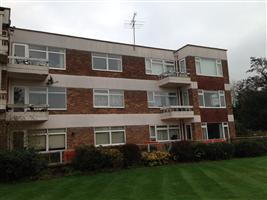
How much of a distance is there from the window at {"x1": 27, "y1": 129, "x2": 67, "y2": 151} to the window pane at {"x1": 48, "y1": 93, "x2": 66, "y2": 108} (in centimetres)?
172

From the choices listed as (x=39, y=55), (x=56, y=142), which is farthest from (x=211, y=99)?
(x=39, y=55)

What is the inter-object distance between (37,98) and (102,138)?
17.9ft

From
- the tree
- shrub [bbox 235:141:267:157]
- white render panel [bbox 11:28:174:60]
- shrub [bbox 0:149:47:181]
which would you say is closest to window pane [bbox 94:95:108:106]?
white render panel [bbox 11:28:174:60]

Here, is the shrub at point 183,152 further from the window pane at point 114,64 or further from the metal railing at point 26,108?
the metal railing at point 26,108

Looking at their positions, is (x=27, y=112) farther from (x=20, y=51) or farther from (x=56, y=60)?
(x=56, y=60)

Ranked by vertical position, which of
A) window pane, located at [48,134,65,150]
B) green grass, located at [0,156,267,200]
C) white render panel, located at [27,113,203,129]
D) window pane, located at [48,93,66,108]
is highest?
window pane, located at [48,93,66,108]

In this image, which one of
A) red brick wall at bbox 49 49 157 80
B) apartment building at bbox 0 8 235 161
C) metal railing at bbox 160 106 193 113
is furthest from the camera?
metal railing at bbox 160 106 193 113

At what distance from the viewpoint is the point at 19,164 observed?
45.6 feet

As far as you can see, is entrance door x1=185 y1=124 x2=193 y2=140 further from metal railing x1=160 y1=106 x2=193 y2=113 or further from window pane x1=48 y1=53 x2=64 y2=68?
window pane x1=48 y1=53 x2=64 y2=68

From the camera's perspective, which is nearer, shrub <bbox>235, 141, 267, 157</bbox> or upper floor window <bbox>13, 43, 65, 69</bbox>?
upper floor window <bbox>13, 43, 65, 69</bbox>

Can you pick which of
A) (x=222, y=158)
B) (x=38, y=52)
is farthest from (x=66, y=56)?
(x=222, y=158)

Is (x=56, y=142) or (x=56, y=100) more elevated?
(x=56, y=100)

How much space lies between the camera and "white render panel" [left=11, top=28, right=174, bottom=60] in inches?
757

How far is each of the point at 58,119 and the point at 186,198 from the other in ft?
40.7
